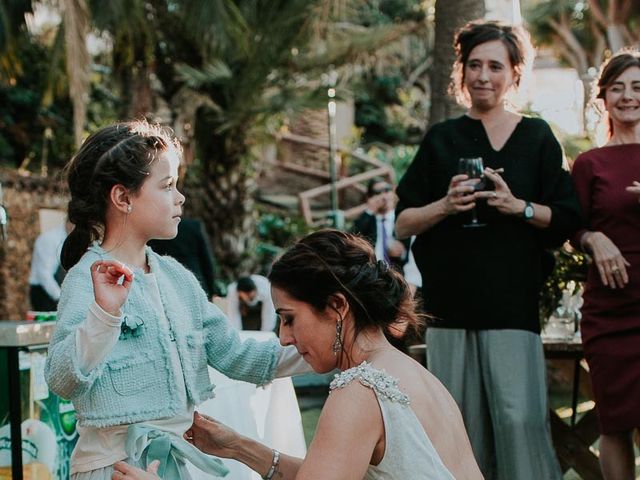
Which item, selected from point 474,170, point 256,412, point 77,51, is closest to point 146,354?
point 256,412

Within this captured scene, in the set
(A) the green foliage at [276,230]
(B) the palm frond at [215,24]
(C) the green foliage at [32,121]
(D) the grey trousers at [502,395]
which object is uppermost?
(B) the palm frond at [215,24]

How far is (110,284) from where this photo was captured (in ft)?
8.96

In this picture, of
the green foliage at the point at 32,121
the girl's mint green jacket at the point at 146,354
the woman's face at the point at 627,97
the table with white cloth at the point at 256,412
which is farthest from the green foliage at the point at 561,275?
the green foliage at the point at 32,121

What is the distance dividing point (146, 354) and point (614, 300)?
2.23 meters

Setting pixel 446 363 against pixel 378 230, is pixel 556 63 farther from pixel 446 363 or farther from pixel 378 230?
pixel 446 363

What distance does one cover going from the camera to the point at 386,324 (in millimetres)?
2863

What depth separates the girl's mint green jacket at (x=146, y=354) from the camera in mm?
2859

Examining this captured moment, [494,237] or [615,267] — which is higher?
[494,237]

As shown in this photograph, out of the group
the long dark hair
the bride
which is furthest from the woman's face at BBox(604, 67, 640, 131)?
the long dark hair

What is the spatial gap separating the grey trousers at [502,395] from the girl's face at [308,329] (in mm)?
1478

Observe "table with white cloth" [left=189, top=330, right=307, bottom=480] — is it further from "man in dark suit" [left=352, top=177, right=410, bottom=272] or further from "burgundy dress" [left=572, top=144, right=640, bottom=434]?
"man in dark suit" [left=352, top=177, right=410, bottom=272]

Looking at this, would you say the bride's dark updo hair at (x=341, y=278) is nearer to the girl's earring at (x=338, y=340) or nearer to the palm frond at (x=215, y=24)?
the girl's earring at (x=338, y=340)

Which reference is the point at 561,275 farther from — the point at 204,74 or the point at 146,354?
the point at 204,74

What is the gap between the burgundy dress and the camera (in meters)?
4.40
